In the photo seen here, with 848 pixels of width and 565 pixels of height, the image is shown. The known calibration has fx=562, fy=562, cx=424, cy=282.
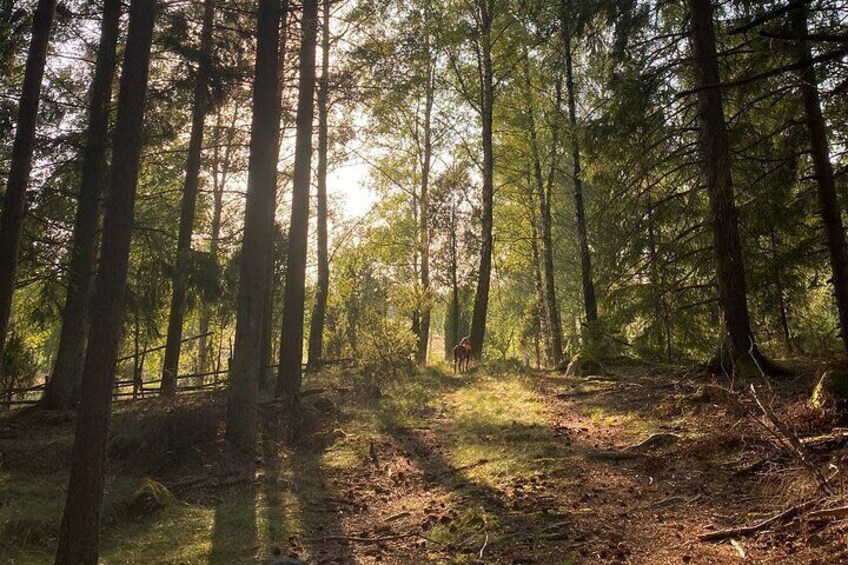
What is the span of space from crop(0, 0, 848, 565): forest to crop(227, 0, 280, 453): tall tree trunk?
2.0 inches

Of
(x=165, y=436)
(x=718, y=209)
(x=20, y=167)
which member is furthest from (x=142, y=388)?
(x=718, y=209)

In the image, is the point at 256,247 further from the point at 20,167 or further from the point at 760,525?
the point at 760,525

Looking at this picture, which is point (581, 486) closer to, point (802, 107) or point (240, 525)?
point (240, 525)

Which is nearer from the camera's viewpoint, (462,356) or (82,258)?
(82,258)

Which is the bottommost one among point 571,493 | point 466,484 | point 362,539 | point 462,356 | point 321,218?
point 362,539

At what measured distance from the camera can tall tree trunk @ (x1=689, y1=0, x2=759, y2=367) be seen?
8273 mm

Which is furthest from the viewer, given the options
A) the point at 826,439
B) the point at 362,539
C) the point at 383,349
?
the point at 383,349

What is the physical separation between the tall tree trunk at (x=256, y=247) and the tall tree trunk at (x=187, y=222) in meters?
1.23

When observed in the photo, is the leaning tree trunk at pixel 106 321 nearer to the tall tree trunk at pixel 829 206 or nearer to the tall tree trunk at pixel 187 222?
the tall tree trunk at pixel 187 222

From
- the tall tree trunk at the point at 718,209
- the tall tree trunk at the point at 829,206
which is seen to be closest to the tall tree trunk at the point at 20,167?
the tall tree trunk at the point at 718,209

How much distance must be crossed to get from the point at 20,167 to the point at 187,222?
4947 millimetres

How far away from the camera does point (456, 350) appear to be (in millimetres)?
17016

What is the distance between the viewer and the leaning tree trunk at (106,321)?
5137 mm

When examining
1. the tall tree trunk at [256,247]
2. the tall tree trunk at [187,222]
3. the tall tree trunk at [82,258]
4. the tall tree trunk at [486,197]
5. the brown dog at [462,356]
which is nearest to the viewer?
the tall tree trunk at [256,247]
